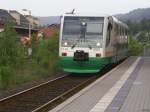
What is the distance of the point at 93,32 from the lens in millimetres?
24938

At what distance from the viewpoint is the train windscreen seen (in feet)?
80.8

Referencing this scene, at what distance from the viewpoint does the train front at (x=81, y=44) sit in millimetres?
24156

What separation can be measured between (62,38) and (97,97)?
10.2 metres

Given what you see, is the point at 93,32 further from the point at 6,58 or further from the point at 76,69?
the point at 6,58

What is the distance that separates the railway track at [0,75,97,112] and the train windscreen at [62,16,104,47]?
2.47 meters

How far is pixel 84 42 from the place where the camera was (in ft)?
80.7

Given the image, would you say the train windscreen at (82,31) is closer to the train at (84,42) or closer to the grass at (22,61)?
the train at (84,42)

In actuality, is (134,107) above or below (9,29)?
below

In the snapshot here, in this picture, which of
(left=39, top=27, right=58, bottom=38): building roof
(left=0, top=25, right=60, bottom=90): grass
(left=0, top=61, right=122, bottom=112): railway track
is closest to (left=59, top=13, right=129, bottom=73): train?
(left=0, top=61, right=122, bottom=112): railway track

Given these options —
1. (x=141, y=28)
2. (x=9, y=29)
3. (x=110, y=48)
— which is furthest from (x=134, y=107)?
(x=141, y=28)

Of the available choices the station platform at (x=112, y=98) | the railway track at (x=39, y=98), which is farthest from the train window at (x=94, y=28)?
the station platform at (x=112, y=98)

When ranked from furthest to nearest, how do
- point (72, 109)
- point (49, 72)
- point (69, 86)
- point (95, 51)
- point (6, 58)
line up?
point (49, 72), point (6, 58), point (95, 51), point (69, 86), point (72, 109)

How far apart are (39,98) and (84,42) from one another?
27.1ft

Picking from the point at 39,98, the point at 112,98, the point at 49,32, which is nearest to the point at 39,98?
the point at 39,98
